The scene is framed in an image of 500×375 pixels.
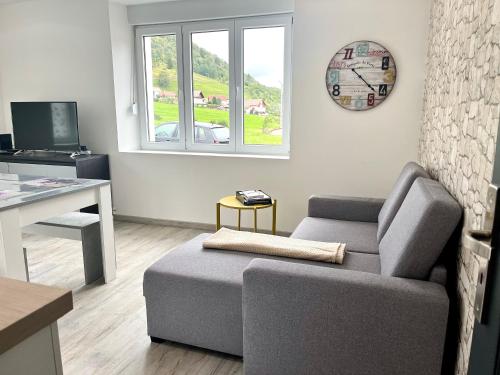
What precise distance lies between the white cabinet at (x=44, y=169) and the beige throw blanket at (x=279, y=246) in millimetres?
2313

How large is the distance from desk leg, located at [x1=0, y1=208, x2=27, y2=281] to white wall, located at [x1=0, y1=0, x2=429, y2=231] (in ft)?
7.06

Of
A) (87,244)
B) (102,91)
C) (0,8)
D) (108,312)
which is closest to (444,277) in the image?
(108,312)

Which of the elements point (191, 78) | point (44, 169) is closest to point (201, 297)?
point (191, 78)

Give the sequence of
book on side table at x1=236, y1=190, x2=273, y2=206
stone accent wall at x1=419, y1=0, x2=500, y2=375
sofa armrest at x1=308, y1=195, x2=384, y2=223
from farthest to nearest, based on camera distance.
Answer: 1. book on side table at x1=236, y1=190, x2=273, y2=206
2. sofa armrest at x1=308, y1=195, x2=384, y2=223
3. stone accent wall at x1=419, y1=0, x2=500, y2=375

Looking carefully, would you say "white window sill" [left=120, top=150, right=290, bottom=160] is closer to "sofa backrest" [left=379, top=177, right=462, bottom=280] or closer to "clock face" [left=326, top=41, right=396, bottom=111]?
"clock face" [left=326, top=41, right=396, bottom=111]

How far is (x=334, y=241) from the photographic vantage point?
2402 millimetres

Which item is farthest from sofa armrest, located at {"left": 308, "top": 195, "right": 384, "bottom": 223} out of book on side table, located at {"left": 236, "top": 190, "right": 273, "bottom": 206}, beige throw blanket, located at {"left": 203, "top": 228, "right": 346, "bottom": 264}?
beige throw blanket, located at {"left": 203, "top": 228, "right": 346, "bottom": 264}

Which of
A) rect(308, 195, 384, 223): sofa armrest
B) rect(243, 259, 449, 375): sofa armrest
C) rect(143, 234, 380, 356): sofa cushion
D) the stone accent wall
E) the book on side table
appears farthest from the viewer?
the book on side table

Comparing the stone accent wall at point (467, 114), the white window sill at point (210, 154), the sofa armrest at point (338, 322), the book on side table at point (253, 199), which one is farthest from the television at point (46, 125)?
the stone accent wall at point (467, 114)

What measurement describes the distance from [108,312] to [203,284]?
0.91 metres

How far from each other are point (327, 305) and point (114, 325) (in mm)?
1392

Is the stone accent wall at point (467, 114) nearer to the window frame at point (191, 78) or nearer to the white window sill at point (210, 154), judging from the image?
the white window sill at point (210, 154)

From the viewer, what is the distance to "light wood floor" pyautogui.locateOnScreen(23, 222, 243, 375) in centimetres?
195

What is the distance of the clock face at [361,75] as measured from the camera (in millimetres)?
3225
